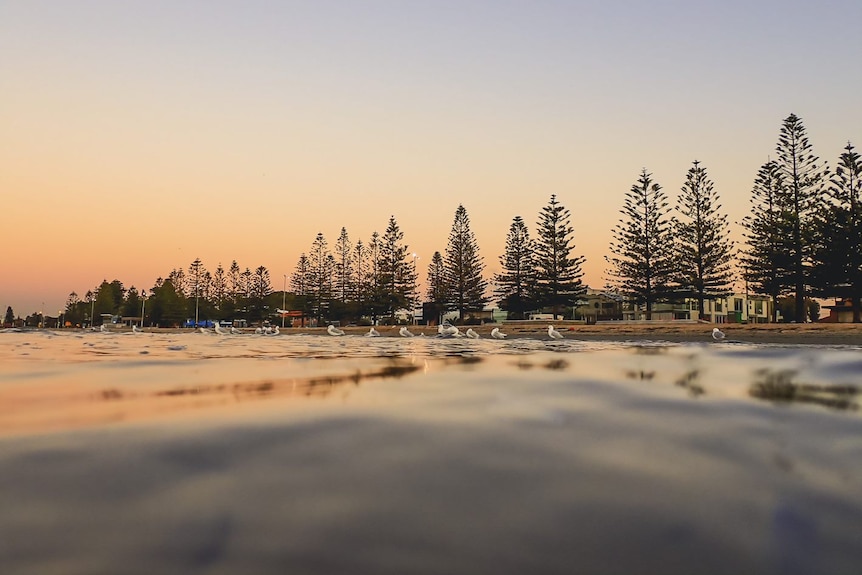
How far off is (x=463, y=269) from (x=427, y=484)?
6093cm

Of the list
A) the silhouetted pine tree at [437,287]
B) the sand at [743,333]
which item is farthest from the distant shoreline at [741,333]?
the silhouetted pine tree at [437,287]

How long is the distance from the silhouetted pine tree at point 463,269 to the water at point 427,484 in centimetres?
5822

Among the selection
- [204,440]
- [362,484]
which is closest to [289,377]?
[204,440]

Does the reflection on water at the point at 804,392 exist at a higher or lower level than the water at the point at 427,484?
lower

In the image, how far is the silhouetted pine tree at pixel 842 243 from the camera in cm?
3753

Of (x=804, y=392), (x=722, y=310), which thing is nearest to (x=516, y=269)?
(x=722, y=310)

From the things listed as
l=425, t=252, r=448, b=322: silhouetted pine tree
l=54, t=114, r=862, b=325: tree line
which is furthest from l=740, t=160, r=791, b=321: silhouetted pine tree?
l=425, t=252, r=448, b=322: silhouetted pine tree

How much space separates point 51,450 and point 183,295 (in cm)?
11553

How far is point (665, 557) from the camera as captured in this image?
1.67 metres

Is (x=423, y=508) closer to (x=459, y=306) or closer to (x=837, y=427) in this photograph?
(x=837, y=427)

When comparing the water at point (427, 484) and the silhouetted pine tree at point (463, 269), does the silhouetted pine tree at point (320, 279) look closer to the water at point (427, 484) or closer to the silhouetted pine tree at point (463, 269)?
the silhouetted pine tree at point (463, 269)

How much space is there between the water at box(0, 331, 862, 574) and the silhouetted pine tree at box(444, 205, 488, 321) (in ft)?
191

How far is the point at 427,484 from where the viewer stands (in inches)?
95.0

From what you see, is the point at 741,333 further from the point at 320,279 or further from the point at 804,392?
the point at 320,279
